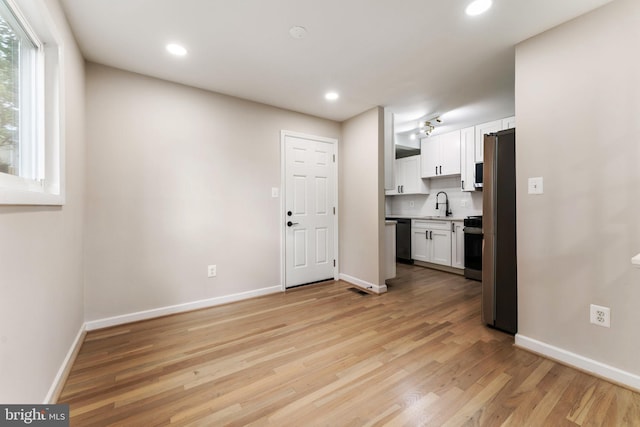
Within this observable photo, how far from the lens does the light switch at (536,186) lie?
199 centimetres

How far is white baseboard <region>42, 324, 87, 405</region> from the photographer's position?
1445mm

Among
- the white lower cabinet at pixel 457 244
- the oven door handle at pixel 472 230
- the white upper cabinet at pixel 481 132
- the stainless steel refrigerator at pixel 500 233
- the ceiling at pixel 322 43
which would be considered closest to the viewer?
the ceiling at pixel 322 43

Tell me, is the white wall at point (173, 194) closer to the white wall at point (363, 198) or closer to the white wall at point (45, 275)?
the white wall at point (45, 275)

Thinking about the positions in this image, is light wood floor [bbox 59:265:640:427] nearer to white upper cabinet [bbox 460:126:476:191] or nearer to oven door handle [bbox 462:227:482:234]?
oven door handle [bbox 462:227:482:234]

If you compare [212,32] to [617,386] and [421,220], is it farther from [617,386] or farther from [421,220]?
[421,220]

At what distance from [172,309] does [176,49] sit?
2.48 metres

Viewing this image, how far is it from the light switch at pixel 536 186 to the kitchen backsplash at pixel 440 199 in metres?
2.60

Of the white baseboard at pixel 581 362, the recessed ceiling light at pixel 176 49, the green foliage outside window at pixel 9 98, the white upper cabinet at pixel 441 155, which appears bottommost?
the white baseboard at pixel 581 362

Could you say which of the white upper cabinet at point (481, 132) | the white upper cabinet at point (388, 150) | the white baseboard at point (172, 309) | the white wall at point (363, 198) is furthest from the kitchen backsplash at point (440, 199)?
the white baseboard at point (172, 309)

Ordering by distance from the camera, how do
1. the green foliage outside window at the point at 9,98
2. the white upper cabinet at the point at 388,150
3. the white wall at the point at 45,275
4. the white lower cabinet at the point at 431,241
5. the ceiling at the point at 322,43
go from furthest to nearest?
the white lower cabinet at the point at 431,241, the white upper cabinet at the point at 388,150, the ceiling at the point at 322,43, the green foliage outside window at the point at 9,98, the white wall at the point at 45,275

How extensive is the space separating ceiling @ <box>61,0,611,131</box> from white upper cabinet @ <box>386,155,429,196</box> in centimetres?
214

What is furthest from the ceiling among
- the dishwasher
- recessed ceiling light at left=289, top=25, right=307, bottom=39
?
the dishwasher

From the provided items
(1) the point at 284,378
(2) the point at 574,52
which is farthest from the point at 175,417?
(2) the point at 574,52

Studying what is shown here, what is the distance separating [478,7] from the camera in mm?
1729
